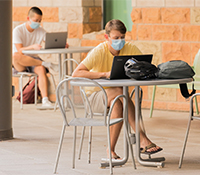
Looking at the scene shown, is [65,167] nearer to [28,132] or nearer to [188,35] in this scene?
[28,132]

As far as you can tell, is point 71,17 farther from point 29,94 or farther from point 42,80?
point 29,94

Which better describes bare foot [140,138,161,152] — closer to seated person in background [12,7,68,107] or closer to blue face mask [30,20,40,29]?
seated person in background [12,7,68,107]

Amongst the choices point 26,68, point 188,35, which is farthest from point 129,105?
point 26,68

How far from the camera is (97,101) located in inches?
170

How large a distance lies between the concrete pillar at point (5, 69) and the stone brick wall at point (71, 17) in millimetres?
2740

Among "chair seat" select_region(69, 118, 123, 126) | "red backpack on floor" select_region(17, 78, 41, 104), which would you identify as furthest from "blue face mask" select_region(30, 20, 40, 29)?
"chair seat" select_region(69, 118, 123, 126)

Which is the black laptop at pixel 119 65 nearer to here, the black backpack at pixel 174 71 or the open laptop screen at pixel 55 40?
the black backpack at pixel 174 71

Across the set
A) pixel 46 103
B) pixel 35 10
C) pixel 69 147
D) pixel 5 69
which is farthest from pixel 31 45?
pixel 69 147

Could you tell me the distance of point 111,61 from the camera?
4.35 metres

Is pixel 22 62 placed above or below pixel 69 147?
above

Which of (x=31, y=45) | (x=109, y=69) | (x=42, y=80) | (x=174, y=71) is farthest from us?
(x=42, y=80)

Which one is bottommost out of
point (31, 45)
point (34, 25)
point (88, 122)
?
point (88, 122)

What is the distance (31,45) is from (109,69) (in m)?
3.22

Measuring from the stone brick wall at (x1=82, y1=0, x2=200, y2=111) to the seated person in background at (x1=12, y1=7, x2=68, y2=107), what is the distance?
4.40 feet
